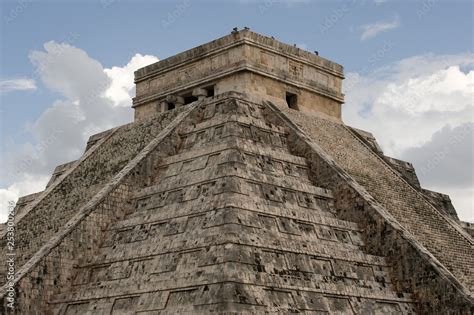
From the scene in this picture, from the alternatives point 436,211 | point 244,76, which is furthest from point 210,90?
point 436,211

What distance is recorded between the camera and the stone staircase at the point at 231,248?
13.9 m

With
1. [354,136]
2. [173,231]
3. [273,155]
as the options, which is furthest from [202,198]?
[354,136]

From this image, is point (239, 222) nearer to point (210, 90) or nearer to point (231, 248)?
point (231, 248)

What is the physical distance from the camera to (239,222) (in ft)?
48.2

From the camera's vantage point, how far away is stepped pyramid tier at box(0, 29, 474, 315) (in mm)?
14375

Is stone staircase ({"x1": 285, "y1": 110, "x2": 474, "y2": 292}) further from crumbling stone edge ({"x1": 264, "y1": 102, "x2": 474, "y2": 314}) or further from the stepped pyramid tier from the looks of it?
crumbling stone edge ({"x1": 264, "y1": 102, "x2": 474, "y2": 314})

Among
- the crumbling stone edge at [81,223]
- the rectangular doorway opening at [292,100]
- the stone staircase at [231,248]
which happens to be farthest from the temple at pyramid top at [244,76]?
the stone staircase at [231,248]

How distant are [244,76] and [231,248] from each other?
7.83 m

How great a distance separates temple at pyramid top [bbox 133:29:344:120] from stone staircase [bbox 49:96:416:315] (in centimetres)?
324

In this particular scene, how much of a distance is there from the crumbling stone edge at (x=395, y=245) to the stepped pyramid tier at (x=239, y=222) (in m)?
0.03

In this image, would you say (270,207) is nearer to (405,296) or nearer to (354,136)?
(405,296)

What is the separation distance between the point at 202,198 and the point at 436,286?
192 inches

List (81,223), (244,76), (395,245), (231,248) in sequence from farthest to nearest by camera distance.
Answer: (244,76) → (81,223) → (395,245) → (231,248)

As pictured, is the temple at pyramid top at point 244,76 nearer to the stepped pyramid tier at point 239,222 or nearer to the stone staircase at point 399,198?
the stepped pyramid tier at point 239,222
